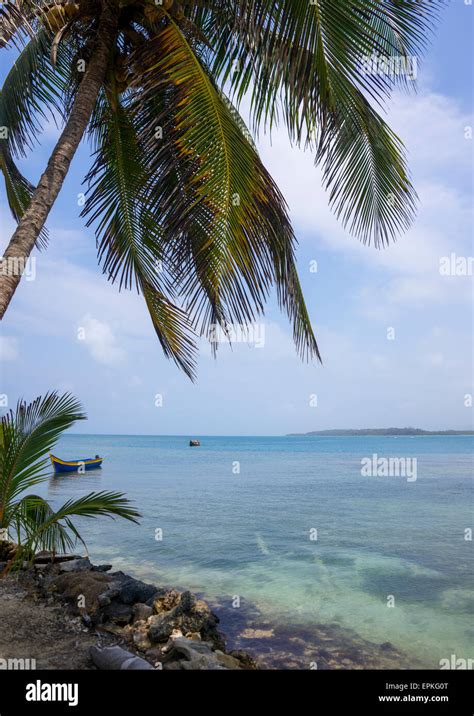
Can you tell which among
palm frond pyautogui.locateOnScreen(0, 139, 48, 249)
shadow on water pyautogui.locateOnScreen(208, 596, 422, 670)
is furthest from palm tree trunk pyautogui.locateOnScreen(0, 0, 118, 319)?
shadow on water pyautogui.locateOnScreen(208, 596, 422, 670)

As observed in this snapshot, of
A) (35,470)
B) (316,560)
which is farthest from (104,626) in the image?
(316,560)

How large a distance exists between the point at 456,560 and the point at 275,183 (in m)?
9.31

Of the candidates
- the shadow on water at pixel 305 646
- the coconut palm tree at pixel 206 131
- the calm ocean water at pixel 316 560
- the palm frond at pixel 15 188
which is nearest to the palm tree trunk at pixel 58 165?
the coconut palm tree at pixel 206 131

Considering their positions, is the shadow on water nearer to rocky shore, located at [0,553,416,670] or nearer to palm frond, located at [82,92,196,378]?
rocky shore, located at [0,553,416,670]

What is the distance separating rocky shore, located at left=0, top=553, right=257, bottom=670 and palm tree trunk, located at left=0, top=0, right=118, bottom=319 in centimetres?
304

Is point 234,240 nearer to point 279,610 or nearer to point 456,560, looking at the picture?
point 279,610

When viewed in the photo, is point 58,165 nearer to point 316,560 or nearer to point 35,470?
point 35,470

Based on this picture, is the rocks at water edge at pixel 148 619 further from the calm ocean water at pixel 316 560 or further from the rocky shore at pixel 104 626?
the calm ocean water at pixel 316 560

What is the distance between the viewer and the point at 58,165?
187 inches

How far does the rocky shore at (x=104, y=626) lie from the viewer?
4281mm

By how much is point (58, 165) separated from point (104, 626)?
4940mm

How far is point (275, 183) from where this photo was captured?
5020 millimetres

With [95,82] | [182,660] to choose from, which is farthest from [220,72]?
[182,660]

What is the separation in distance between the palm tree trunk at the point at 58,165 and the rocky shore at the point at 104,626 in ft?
9.98
